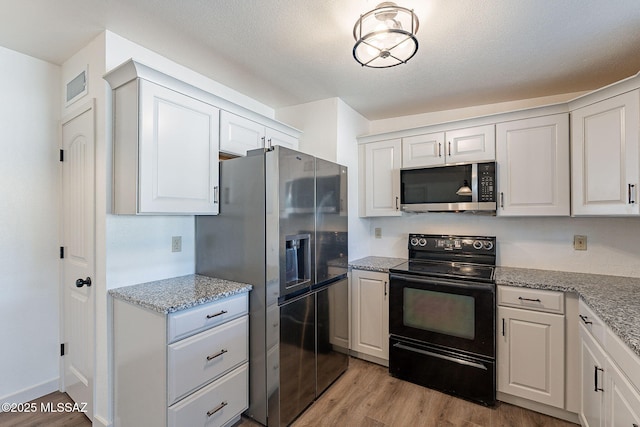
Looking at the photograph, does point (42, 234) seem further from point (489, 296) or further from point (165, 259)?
point (489, 296)

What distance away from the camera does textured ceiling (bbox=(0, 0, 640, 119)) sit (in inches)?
61.9

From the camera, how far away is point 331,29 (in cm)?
176

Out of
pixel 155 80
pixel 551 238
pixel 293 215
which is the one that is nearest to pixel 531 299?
pixel 551 238

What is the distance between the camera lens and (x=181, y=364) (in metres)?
1.54

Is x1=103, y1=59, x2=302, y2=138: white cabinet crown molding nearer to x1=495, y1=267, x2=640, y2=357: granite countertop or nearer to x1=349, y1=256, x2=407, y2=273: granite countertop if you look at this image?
x1=349, y1=256, x2=407, y2=273: granite countertop

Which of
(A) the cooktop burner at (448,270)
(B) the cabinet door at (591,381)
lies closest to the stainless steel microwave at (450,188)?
(A) the cooktop burner at (448,270)

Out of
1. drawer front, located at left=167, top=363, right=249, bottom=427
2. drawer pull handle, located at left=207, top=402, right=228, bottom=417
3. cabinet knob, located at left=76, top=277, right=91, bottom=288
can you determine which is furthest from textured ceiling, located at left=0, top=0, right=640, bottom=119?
drawer pull handle, located at left=207, top=402, right=228, bottom=417

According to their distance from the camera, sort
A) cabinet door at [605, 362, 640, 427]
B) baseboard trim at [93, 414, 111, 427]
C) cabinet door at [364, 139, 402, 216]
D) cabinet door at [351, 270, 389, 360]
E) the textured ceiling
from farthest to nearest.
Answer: cabinet door at [364, 139, 402, 216] < cabinet door at [351, 270, 389, 360] < baseboard trim at [93, 414, 111, 427] < the textured ceiling < cabinet door at [605, 362, 640, 427]

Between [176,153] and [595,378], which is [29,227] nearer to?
[176,153]

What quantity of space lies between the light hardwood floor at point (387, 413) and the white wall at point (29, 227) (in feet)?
0.87

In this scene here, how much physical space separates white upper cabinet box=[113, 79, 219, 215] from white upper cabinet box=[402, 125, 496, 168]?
6.03 ft

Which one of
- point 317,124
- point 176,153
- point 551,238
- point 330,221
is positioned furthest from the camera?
point 317,124

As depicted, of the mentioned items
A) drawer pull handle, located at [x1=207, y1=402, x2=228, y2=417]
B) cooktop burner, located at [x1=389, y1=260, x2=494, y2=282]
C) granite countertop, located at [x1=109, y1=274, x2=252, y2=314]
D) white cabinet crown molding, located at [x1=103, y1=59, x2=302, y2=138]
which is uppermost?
white cabinet crown molding, located at [x1=103, y1=59, x2=302, y2=138]

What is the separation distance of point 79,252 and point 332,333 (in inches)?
76.1
